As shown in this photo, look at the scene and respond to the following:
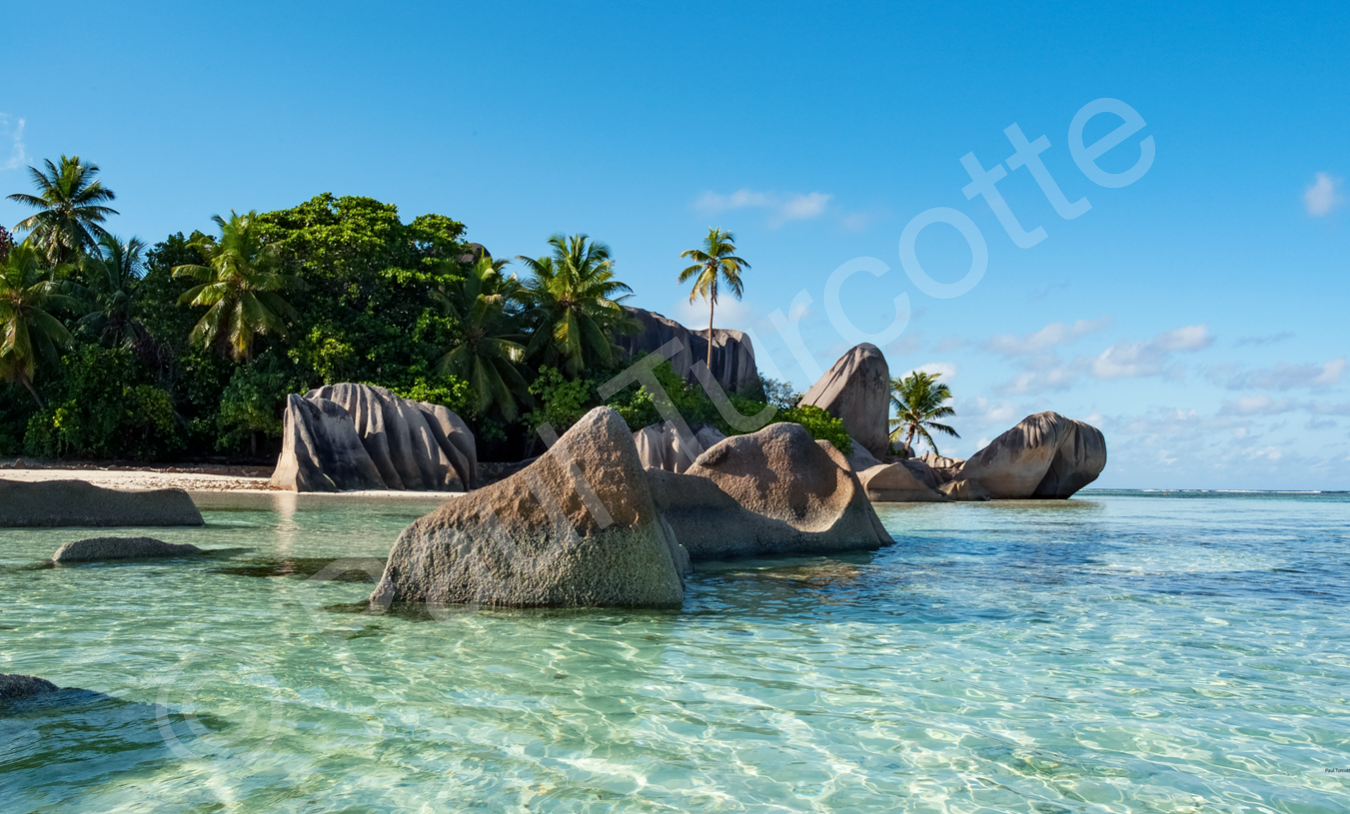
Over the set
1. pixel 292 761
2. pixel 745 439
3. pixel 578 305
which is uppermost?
pixel 578 305

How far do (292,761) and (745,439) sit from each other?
7.50m

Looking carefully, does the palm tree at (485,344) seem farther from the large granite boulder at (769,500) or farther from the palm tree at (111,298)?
the large granite boulder at (769,500)

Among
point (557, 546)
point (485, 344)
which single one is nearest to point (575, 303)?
point (485, 344)

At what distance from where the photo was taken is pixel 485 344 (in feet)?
104

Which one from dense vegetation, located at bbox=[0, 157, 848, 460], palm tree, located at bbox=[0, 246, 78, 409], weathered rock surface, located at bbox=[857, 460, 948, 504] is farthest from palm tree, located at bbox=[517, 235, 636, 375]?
palm tree, located at bbox=[0, 246, 78, 409]

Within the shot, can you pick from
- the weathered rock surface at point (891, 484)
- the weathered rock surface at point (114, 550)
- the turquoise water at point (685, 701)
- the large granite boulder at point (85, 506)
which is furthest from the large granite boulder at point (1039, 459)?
the weathered rock surface at point (114, 550)

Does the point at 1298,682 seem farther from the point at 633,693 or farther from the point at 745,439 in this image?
the point at 745,439

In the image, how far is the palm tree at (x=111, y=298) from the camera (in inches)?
1304

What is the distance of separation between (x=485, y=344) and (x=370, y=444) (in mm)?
8173

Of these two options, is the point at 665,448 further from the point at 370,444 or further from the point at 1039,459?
the point at 1039,459

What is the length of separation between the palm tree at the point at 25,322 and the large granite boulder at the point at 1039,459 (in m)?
32.1

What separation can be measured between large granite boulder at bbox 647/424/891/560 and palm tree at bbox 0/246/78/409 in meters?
29.3

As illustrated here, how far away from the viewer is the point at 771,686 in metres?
3.90

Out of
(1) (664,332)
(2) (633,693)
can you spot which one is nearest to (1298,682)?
(2) (633,693)
